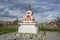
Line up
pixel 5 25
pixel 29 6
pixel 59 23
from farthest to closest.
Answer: pixel 5 25, pixel 59 23, pixel 29 6

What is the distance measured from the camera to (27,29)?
13523mm

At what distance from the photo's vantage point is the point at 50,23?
769 inches

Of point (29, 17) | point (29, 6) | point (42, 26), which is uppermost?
point (29, 6)

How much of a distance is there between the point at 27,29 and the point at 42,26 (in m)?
5.82

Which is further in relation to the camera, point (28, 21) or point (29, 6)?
point (29, 6)

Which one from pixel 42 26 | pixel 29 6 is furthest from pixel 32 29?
pixel 42 26

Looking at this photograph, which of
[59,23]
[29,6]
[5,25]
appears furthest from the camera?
[5,25]

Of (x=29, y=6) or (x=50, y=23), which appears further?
(x=50, y=23)

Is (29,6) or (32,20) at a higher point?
(29,6)

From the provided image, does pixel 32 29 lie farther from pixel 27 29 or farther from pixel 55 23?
pixel 55 23

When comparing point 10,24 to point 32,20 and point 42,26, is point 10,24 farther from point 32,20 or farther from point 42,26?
point 32,20

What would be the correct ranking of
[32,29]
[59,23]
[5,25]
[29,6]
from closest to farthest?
[32,29] < [29,6] < [59,23] < [5,25]

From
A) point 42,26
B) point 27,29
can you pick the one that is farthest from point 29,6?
point 42,26

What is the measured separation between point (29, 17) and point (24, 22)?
0.66 meters
